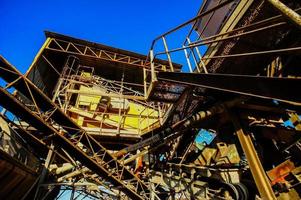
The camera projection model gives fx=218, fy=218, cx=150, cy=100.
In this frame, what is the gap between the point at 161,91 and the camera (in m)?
5.57

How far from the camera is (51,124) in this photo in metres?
7.15

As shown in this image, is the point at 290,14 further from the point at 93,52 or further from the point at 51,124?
→ the point at 93,52

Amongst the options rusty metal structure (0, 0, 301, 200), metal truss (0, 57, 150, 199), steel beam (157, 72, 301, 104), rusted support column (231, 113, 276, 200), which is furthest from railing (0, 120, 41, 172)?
rusted support column (231, 113, 276, 200)

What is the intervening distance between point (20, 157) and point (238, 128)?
7186 millimetres

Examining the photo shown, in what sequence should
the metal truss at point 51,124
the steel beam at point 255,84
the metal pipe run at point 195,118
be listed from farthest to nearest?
the metal truss at point 51,124 → the metal pipe run at point 195,118 → the steel beam at point 255,84

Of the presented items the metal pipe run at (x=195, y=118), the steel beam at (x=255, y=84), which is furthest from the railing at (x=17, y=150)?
the steel beam at (x=255, y=84)

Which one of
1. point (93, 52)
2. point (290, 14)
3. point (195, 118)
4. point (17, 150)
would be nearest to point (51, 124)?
point (17, 150)

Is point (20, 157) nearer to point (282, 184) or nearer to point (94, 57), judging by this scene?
point (282, 184)

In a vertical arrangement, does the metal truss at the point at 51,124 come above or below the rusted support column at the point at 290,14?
above

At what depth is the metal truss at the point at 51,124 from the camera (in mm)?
6348

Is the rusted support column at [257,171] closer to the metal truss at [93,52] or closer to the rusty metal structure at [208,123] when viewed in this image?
the rusty metal structure at [208,123]

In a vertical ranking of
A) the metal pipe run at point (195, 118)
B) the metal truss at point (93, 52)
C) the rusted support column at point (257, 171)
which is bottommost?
the rusted support column at point (257, 171)

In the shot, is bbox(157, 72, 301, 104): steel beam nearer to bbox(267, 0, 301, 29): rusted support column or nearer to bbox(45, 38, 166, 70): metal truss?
bbox(267, 0, 301, 29): rusted support column

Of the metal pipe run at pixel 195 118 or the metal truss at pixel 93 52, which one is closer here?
the metal pipe run at pixel 195 118
